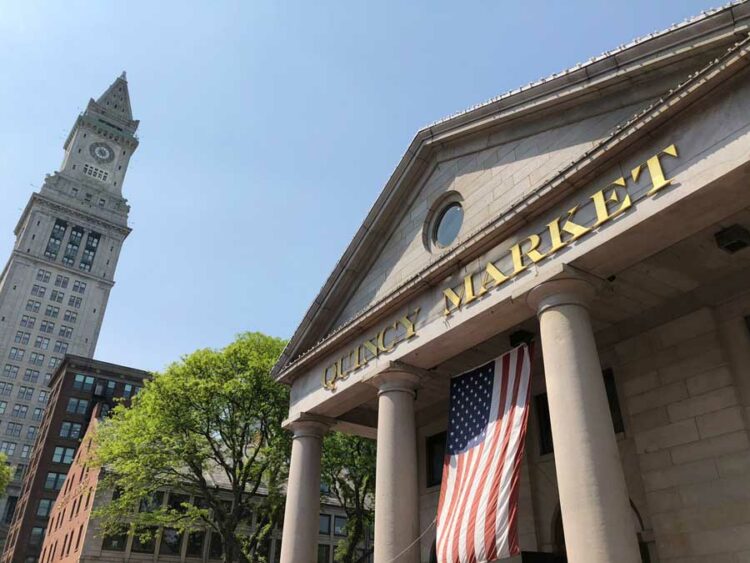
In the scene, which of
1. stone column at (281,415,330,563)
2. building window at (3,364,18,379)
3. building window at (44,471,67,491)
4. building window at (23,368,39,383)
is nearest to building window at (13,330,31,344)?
building window at (3,364,18,379)

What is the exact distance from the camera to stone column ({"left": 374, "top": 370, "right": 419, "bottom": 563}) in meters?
13.2

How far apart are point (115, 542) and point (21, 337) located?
83.7m

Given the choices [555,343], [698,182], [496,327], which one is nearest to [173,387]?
[496,327]

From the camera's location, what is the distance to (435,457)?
20234mm

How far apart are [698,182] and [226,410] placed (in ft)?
85.1

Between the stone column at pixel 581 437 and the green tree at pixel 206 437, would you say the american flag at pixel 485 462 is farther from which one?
the green tree at pixel 206 437

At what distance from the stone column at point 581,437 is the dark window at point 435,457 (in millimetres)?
9776

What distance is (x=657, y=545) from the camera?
12391 millimetres

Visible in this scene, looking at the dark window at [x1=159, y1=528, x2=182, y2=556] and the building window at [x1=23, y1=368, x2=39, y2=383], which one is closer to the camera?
the dark window at [x1=159, y1=528, x2=182, y2=556]

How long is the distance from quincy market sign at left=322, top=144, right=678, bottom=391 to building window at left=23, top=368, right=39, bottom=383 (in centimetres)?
11474

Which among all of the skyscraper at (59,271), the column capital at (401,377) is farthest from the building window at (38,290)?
the column capital at (401,377)

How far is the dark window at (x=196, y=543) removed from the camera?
49.6m

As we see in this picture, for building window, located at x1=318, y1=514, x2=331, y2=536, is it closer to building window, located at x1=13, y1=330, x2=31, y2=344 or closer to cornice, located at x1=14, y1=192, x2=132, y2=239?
building window, located at x1=13, y1=330, x2=31, y2=344

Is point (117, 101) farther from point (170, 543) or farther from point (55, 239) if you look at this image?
point (170, 543)
